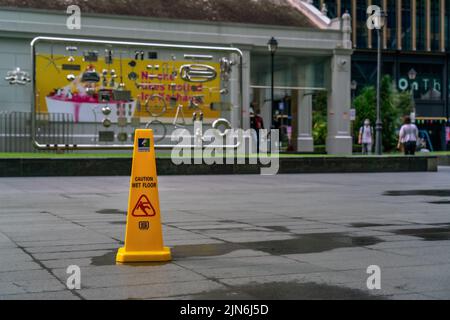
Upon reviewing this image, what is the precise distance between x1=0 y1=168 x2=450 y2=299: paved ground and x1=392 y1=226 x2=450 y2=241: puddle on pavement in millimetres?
12

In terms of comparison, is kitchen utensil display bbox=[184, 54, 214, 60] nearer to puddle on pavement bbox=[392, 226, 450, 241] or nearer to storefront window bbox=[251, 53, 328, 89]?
storefront window bbox=[251, 53, 328, 89]

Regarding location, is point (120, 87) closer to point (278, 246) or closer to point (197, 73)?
point (197, 73)

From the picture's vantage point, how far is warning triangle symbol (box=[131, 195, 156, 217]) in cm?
634

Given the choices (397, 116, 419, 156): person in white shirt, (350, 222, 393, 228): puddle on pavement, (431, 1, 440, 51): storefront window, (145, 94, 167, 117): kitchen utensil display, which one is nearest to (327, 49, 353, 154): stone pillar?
(397, 116, 419, 156): person in white shirt

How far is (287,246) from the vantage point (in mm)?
7262

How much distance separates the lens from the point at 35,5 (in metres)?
30.4

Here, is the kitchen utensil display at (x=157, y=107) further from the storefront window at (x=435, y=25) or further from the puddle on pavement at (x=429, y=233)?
the storefront window at (x=435, y=25)

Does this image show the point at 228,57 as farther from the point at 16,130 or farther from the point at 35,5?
the point at 35,5

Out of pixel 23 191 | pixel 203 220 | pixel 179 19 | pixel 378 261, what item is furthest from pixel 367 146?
pixel 378 261

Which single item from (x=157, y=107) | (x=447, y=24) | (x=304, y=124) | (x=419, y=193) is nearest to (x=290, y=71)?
(x=304, y=124)

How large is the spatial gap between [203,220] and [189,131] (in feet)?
46.2

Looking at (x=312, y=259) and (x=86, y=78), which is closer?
(x=312, y=259)

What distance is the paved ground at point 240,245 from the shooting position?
523 centimetres

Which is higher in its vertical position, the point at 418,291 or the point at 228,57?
the point at 228,57
